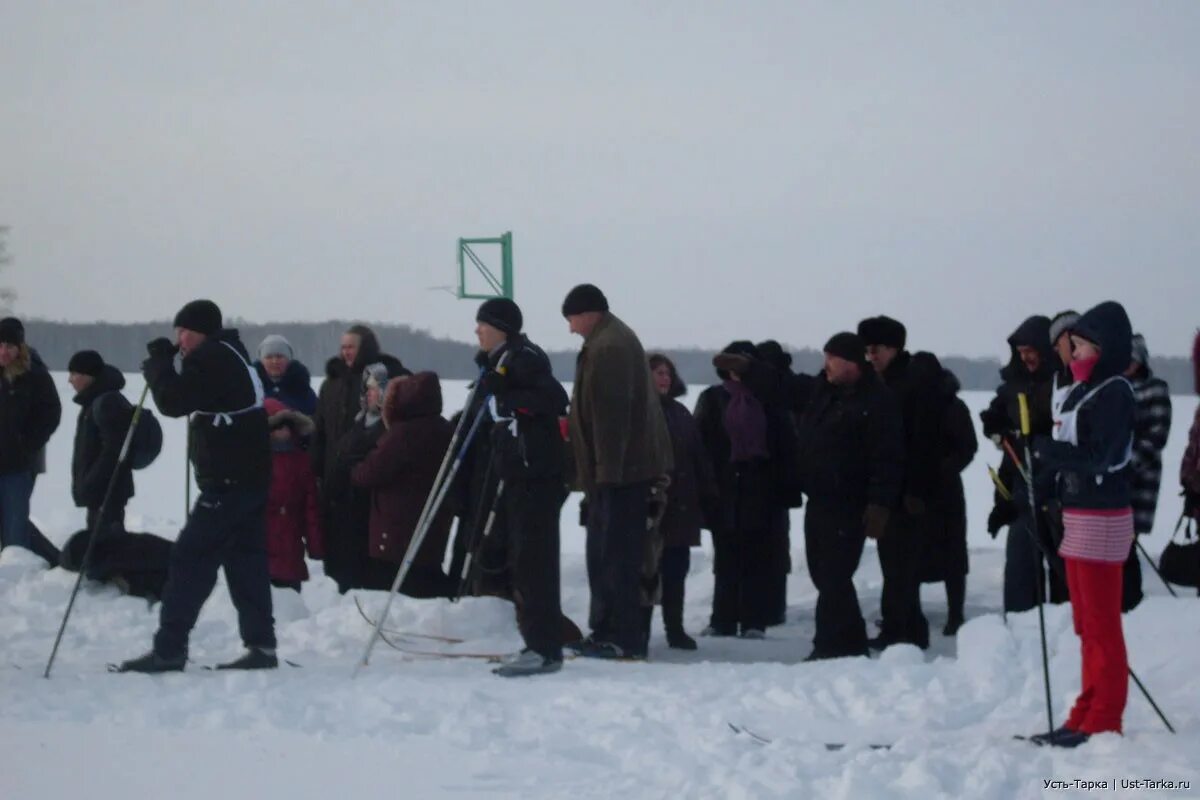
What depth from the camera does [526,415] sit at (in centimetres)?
796

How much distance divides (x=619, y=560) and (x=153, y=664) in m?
2.31

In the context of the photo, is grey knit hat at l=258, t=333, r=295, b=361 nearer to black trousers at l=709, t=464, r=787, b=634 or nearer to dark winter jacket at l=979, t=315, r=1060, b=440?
black trousers at l=709, t=464, r=787, b=634

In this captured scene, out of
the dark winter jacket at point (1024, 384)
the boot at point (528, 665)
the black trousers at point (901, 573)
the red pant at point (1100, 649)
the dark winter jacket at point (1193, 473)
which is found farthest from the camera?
the black trousers at point (901, 573)

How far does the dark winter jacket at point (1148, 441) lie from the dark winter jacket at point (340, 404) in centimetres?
445

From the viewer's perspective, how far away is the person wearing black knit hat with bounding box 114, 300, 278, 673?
775cm

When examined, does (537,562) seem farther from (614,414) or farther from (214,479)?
(214,479)

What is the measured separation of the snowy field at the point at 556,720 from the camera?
557 cm

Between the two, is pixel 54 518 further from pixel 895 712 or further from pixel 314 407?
pixel 895 712

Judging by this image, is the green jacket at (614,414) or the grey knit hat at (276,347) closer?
the green jacket at (614,414)

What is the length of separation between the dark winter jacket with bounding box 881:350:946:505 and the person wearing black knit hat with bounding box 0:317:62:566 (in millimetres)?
5624

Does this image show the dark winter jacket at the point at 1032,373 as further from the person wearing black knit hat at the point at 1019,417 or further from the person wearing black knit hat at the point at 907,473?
the person wearing black knit hat at the point at 907,473

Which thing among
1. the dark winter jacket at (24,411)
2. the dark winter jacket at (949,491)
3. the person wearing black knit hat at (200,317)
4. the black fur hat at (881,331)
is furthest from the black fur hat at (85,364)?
the dark winter jacket at (949,491)

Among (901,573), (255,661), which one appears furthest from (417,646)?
(901,573)

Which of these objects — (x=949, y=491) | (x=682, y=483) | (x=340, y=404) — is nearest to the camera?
(x=682, y=483)
